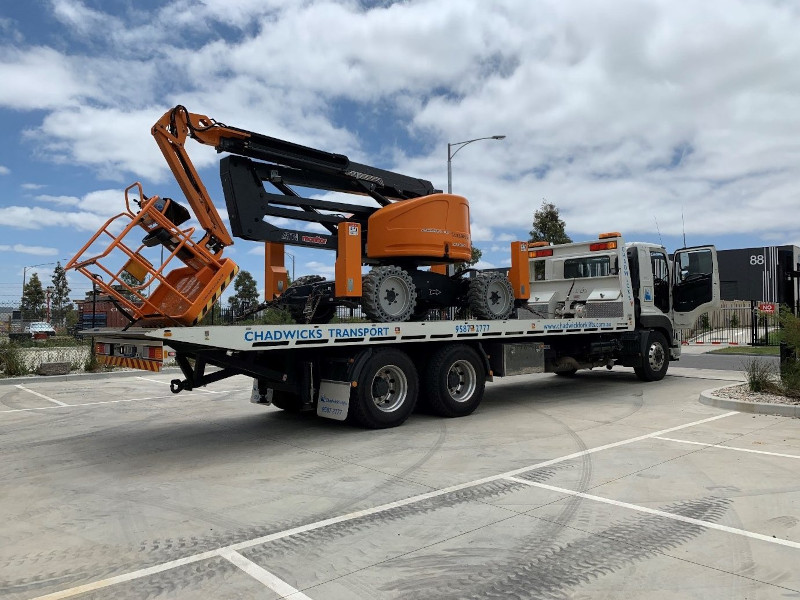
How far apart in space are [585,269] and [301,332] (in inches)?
294

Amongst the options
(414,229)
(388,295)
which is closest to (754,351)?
(414,229)

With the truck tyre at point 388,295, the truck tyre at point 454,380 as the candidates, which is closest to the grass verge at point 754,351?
the truck tyre at point 454,380

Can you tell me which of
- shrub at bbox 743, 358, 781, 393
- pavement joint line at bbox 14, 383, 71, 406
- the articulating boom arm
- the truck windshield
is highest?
the articulating boom arm

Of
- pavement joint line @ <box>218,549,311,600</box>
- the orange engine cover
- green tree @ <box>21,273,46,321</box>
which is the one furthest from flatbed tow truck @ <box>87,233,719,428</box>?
green tree @ <box>21,273,46,321</box>

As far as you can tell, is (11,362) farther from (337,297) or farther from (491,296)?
(491,296)

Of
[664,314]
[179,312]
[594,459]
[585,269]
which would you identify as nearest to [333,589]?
[594,459]

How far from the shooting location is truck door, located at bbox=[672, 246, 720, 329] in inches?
519

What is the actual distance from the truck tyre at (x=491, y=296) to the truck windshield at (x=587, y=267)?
9.15 ft

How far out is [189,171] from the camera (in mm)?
7922

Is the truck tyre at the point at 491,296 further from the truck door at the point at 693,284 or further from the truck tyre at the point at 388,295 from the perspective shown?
the truck door at the point at 693,284

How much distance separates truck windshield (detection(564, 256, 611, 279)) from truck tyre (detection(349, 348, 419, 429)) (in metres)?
5.72

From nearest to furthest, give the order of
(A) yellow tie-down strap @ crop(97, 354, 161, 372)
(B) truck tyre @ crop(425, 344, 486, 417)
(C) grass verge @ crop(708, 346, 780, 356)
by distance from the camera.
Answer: (A) yellow tie-down strap @ crop(97, 354, 161, 372)
(B) truck tyre @ crop(425, 344, 486, 417)
(C) grass verge @ crop(708, 346, 780, 356)

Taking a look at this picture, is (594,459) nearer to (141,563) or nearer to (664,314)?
(141,563)

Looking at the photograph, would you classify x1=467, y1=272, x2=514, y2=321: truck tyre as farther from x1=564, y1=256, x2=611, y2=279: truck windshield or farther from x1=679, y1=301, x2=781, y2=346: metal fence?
Answer: x1=679, y1=301, x2=781, y2=346: metal fence
